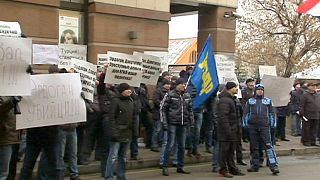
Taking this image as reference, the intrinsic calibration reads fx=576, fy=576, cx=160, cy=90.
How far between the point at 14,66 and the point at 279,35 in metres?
27.4

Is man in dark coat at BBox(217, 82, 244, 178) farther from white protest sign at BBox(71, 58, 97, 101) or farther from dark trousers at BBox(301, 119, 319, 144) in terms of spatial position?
Answer: dark trousers at BBox(301, 119, 319, 144)

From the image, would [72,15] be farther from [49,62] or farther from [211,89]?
[211,89]

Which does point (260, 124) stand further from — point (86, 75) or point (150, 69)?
point (86, 75)

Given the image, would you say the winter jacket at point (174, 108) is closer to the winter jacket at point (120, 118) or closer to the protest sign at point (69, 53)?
the winter jacket at point (120, 118)

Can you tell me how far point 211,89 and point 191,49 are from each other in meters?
27.3

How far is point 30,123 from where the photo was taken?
26.0 ft

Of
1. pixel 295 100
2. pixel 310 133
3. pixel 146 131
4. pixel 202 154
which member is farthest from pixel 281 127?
pixel 146 131

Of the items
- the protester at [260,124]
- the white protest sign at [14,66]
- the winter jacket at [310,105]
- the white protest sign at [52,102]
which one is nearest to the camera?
the white protest sign at [14,66]

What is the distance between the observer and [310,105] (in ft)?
52.6

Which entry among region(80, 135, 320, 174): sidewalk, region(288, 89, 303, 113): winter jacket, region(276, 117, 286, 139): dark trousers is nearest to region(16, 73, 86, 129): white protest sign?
region(80, 135, 320, 174): sidewalk

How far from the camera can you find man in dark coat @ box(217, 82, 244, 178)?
35.4 feet

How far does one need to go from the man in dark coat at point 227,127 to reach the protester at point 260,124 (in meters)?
0.70

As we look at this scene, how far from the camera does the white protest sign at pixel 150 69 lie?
11953mm

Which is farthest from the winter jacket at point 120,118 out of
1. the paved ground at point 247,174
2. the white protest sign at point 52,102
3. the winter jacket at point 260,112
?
the winter jacket at point 260,112
